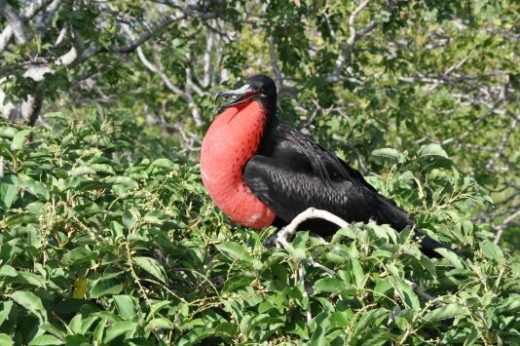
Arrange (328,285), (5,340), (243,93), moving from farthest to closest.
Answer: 1. (243,93)
2. (328,285)
3. (5,340)

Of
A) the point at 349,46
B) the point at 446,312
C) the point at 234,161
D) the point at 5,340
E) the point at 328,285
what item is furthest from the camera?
the point at 349,46

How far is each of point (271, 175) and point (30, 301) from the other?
5.89 ft

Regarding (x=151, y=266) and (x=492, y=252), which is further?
(x=492, y=252)

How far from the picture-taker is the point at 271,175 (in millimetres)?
3494

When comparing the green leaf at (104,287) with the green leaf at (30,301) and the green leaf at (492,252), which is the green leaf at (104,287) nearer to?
the green leaf at (30,301)

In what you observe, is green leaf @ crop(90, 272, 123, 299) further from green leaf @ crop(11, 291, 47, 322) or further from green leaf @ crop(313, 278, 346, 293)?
green leaf @ crop(313, 278, 346, 293)

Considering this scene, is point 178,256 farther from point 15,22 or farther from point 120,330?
point 15,22

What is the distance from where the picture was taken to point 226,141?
136 inches

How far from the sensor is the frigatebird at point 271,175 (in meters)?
3.40

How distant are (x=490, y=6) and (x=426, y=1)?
1.50 feet

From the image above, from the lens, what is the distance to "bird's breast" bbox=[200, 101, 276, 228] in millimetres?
3342

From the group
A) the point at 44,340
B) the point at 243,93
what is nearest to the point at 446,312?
the point at 44,340

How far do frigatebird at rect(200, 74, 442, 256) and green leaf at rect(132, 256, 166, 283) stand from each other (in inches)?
53.7

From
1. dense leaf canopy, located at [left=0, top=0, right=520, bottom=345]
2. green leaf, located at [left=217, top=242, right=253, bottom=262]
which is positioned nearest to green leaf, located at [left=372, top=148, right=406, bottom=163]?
dense leaf canopy, located at [left=0, top=0, right=520, bottom=345]
